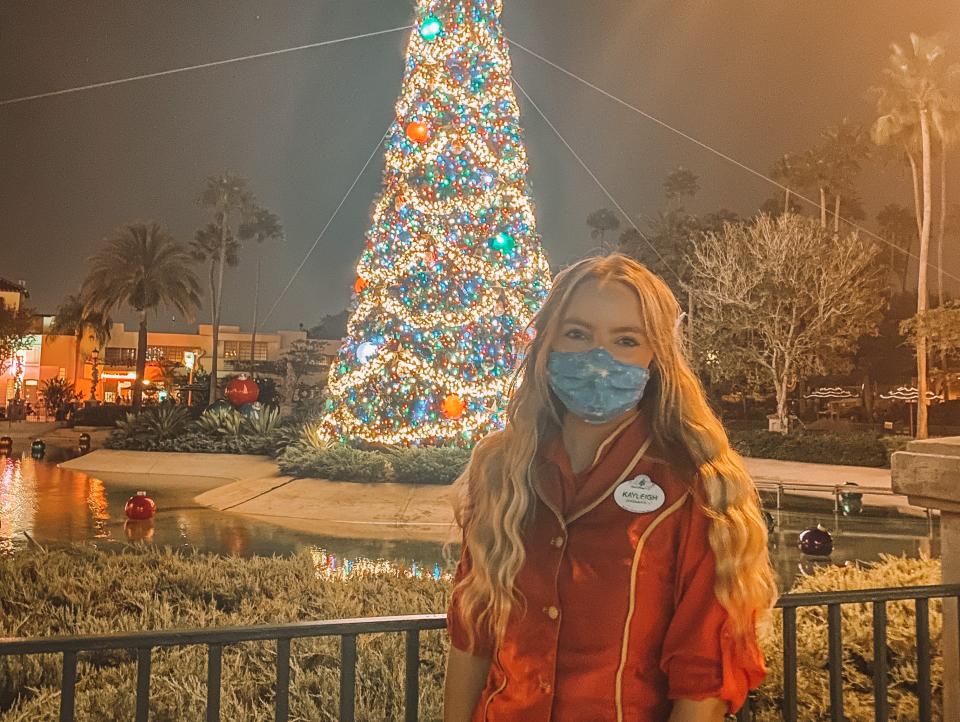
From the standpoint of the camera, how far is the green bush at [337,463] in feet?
41.7

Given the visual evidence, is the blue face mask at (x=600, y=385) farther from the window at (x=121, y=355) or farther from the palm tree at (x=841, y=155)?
the window at (x=121, y=355)

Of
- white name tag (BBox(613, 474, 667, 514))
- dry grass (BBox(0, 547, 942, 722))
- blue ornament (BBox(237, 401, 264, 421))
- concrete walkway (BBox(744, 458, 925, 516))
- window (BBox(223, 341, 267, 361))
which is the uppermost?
window (BBox(223, 341, 267, 361))

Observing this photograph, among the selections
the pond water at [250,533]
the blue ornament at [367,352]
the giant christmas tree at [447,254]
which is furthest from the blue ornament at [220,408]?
the blue ornament at [367,352]

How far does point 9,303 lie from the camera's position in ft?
151

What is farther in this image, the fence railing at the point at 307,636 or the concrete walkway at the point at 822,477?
the concrete walkway at the point at 822,477

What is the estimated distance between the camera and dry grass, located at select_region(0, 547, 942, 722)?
3.55 m

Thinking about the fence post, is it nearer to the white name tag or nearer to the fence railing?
the fence railing

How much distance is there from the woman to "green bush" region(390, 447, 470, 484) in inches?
419

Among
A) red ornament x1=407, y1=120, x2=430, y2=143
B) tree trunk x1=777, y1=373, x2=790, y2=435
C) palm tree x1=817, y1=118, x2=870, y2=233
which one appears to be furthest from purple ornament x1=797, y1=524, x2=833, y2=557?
palm tree x1=817, y1=118, x2=870, y2=233

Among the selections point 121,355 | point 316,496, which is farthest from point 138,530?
point 121,355

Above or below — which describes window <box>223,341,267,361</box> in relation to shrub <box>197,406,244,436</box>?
above

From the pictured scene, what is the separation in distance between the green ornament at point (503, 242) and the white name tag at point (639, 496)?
12.4 meters

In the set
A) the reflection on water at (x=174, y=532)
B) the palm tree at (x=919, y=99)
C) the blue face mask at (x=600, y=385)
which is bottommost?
the reflection on water at (x=174, y=532)

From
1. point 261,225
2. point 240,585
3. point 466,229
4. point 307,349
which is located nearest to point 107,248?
point 307,349
